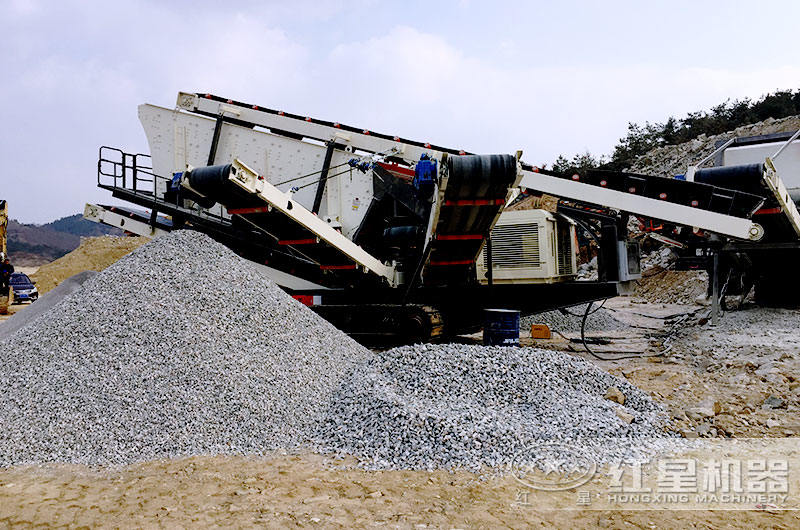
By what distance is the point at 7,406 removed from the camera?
Answer: 13.3 ft

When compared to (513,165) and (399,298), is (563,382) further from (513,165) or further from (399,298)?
(399,298)

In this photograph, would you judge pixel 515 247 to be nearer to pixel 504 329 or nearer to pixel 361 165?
pixel 504 329

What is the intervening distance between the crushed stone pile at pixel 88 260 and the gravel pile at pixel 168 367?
12367mm

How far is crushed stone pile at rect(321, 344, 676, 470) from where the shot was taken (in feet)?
11.9

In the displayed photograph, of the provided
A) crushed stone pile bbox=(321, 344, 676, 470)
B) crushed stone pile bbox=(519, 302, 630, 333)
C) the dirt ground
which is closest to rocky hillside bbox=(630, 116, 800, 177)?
crushed stone pile bbox=(519, 302, 630, 333)

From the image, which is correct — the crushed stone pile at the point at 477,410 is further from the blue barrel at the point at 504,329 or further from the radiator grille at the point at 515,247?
the radiator grille at the point at 515,247

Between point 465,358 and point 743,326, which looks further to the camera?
point 743,326

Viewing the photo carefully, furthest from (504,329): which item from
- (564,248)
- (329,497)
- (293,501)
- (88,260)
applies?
(88,260)

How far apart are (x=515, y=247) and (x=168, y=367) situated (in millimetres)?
4668

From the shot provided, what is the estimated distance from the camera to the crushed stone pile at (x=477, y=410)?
143 inches

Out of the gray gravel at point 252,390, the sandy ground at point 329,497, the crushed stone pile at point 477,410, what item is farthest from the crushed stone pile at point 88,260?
the sandy ground at point 329,497

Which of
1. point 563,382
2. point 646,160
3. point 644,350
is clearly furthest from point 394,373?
point 646,160

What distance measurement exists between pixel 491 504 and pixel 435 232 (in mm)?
3992

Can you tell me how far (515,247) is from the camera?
25.0 ft
